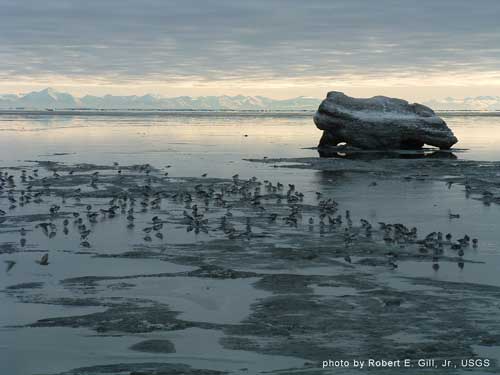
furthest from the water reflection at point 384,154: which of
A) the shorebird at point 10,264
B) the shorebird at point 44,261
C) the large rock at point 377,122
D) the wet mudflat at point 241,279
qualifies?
the shorebird at point 10,264

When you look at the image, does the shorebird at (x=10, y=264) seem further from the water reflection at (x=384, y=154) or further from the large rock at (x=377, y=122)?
the large rock at (x=377, y=122)

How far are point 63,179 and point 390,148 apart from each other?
75.5ft

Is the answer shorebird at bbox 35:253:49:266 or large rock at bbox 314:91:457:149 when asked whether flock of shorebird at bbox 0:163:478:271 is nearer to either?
shorebird at bbox 35:253:49:266

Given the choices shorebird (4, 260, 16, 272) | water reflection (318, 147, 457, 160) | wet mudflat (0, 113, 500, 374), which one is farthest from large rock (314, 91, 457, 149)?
shorebird (4, 260, 16, 272)

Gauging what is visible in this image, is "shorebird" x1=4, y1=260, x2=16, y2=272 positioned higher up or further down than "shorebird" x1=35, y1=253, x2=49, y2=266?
further down

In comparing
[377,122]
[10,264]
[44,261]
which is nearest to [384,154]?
[377,122]

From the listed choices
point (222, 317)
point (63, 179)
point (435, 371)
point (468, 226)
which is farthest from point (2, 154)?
point (435, 371)

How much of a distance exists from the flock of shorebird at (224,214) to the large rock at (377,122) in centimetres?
1616

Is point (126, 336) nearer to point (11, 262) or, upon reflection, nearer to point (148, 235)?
point (11, 262)

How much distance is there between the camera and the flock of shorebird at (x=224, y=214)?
706 inches

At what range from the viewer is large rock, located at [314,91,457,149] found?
149 feet

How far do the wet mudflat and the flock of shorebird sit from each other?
0.08m

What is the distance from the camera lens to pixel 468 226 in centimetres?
2067

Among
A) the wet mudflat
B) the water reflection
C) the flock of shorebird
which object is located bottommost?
the wet mudflat
